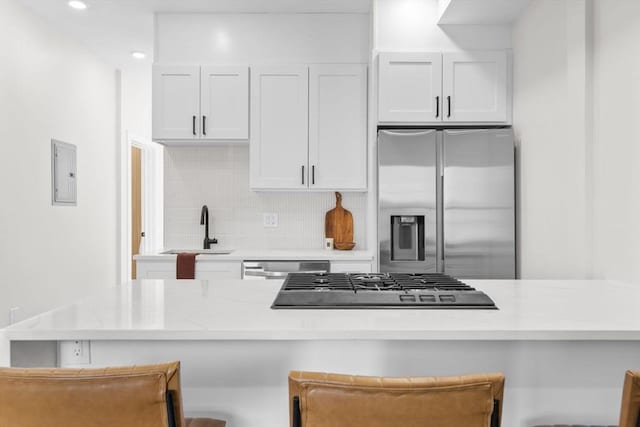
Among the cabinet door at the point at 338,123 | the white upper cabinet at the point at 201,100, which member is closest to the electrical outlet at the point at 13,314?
the white upper cabinet at the point at 201,100

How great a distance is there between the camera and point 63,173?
412cm

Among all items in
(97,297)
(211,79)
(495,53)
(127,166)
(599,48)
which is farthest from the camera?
(127,166)

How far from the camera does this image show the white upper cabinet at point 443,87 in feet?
10.1

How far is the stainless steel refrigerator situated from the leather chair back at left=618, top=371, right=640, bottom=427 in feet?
6.64

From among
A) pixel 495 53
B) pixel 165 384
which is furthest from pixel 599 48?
pixel 165 384

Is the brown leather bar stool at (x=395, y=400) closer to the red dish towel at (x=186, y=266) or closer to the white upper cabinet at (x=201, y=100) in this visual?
the red dish towel at (x=186, y=266)

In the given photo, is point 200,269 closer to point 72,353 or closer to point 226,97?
point 226,97

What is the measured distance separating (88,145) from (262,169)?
6.79 feet

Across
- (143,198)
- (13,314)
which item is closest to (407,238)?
(13,314)

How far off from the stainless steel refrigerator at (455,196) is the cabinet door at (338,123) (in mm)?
524

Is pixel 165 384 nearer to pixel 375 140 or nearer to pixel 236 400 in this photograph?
pixel 236 400

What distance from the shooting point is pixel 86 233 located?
4.53 metres

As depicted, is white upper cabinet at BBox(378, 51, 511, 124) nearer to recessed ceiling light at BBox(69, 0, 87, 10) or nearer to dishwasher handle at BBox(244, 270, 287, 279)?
dishwasher handle at BBox(244, 270, 287, 279)

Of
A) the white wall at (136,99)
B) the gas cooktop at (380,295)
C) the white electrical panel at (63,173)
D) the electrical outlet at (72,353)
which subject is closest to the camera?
the electrical outlet at (72,353)
